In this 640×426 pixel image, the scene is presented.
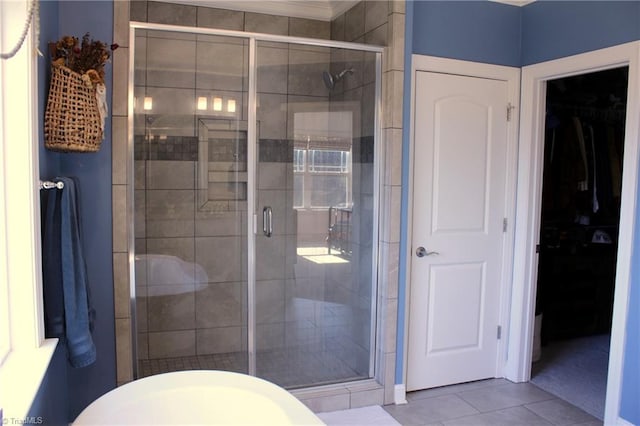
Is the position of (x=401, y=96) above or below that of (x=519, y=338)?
above

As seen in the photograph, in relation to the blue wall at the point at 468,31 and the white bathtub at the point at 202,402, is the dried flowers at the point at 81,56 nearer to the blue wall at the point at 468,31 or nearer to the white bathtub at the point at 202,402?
the white bathtub at the point at 202,402

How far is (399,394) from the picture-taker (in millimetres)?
3172

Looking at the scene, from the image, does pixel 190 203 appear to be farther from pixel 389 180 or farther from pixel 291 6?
pixel 291 6

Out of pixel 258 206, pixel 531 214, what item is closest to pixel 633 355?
pixel 531 214

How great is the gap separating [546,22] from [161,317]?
9.77 feet

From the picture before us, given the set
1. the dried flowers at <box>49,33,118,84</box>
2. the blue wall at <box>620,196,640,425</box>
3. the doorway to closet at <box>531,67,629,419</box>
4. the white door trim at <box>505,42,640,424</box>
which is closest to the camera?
the dried flowers at <box>49,33,118,84</box>

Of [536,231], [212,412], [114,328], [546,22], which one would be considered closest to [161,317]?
[114,328]

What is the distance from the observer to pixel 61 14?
7.89 ft

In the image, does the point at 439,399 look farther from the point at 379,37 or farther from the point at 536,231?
the point at 379,37

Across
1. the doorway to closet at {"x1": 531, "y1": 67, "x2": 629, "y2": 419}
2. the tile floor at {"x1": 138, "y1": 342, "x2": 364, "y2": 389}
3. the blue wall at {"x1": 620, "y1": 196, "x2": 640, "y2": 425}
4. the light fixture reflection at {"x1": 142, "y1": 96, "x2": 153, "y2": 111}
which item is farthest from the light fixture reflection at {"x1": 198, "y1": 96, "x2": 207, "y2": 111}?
the doorway to closet at {"x1": 531, "y1": 67, "x2": 629, "y2": 419}

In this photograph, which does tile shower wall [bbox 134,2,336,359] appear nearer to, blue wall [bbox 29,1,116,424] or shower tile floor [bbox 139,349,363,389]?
shower tile floor [bbox 139,349,363,389]

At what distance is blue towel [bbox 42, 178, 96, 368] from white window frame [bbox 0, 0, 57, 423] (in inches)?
6.0

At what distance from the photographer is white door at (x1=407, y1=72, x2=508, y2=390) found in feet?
10.6

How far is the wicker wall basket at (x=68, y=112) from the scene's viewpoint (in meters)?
2.09
